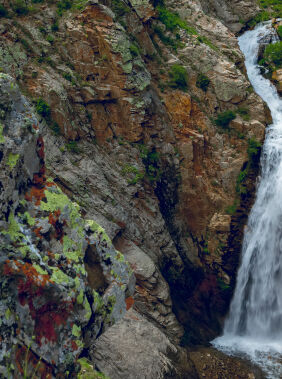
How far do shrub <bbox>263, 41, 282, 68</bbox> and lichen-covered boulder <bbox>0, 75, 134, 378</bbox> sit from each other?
20.3 m

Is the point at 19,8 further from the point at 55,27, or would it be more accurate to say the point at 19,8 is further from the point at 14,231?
the point at 14,231

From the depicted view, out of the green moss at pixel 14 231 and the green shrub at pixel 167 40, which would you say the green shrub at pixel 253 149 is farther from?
the green moss at pixel 14 231

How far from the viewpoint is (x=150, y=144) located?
599 inches

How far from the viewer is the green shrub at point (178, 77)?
16.9 m

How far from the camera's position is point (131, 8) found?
16719mm

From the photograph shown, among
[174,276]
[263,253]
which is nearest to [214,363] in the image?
[174,276]

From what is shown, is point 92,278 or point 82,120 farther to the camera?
point 82,120

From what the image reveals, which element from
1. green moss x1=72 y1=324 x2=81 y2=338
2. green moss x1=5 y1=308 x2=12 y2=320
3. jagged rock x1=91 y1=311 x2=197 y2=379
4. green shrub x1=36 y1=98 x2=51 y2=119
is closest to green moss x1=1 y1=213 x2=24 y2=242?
green moss x1=5 y1=308 x2=12 y2=320

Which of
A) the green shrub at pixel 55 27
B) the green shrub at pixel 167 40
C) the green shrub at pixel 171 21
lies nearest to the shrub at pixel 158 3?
the green shrub at pixel 171 21

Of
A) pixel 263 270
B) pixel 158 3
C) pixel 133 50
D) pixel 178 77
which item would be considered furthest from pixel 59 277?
pixel 158 3

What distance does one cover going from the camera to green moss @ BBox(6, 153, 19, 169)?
180 inches

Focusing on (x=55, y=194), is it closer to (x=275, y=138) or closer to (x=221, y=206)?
(x=221, y=206)

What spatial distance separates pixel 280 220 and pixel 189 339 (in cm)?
720

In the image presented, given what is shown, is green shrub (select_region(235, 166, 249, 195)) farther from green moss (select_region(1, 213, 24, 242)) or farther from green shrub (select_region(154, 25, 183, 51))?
green moss (select_region(1, 213, 24, 242))
